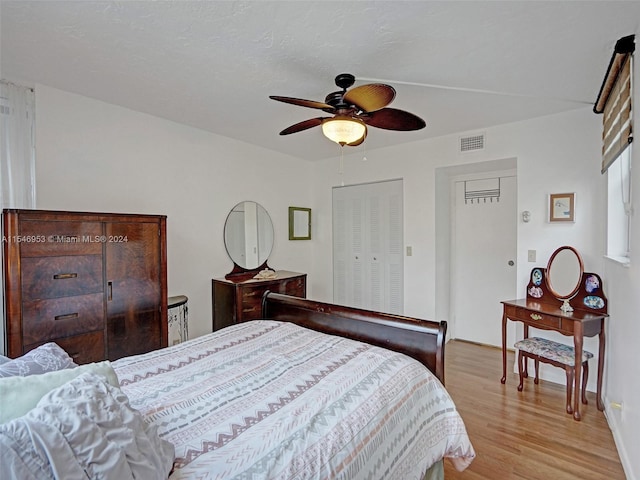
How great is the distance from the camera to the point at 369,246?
4.25 meters

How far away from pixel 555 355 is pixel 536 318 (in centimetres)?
29

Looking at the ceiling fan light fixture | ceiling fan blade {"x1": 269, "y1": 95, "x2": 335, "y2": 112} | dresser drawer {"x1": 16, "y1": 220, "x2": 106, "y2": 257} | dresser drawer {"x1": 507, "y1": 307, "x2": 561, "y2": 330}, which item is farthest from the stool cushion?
dresser drawer {"x1": 16, "y1": 220, "x2": 106, "y2": 257}

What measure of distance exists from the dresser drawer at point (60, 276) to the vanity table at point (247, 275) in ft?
4.17

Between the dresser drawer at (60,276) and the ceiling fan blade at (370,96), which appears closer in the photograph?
the ceiling fan blade at (370,96)

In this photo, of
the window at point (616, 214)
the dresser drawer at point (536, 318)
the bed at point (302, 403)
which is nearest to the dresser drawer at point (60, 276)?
the bed at point (302, 403)

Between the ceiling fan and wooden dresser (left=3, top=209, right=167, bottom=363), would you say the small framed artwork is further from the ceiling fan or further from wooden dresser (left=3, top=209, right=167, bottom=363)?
the ceiling fan

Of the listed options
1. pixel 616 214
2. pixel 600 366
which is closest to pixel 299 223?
pixel 616 214

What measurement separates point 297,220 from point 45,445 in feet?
12.7

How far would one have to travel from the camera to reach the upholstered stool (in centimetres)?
238

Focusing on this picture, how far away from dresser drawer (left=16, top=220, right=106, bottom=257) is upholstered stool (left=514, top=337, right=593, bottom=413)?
3368 mm

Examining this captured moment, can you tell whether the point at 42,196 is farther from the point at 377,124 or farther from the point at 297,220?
the point at 297,220

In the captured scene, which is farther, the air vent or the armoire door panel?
the air vent

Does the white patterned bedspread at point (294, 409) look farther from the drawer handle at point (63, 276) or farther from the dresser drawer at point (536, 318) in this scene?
the dresser drawer at point (536, 318)

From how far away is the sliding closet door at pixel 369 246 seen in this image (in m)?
4.01
